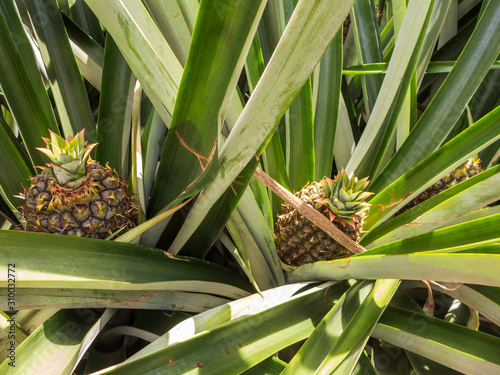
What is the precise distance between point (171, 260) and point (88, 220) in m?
0.15

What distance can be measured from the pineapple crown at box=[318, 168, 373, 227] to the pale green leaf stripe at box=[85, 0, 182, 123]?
0.37m

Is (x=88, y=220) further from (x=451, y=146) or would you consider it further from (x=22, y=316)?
(x=451, y=146)

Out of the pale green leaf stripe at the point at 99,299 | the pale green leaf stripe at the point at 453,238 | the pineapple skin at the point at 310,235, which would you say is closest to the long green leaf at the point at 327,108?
the pineapple skin at the point at 310,235

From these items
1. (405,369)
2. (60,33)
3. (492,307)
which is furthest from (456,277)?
(60,33)

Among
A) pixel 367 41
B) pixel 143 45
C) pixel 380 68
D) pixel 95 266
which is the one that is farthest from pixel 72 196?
pixel 367 41

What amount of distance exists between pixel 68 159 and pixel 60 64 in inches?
10.3

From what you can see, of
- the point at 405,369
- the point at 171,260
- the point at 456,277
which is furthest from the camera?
the point at 405,369

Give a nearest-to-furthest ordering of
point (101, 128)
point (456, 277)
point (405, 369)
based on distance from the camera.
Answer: point (456, 277) → point (101, 128) → point (405, 369)

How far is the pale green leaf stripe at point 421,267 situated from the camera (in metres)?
0.42

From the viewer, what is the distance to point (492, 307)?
0.69 metres

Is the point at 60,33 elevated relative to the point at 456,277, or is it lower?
elevated

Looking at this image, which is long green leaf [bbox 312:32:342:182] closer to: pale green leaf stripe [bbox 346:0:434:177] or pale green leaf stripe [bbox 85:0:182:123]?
pale green leaf stripe [bbox 346:0:434:177]

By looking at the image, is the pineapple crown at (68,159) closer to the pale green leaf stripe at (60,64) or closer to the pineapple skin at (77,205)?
the pineapple skin at (77,205)

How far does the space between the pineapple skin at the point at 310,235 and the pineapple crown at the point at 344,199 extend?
0.05 ft
